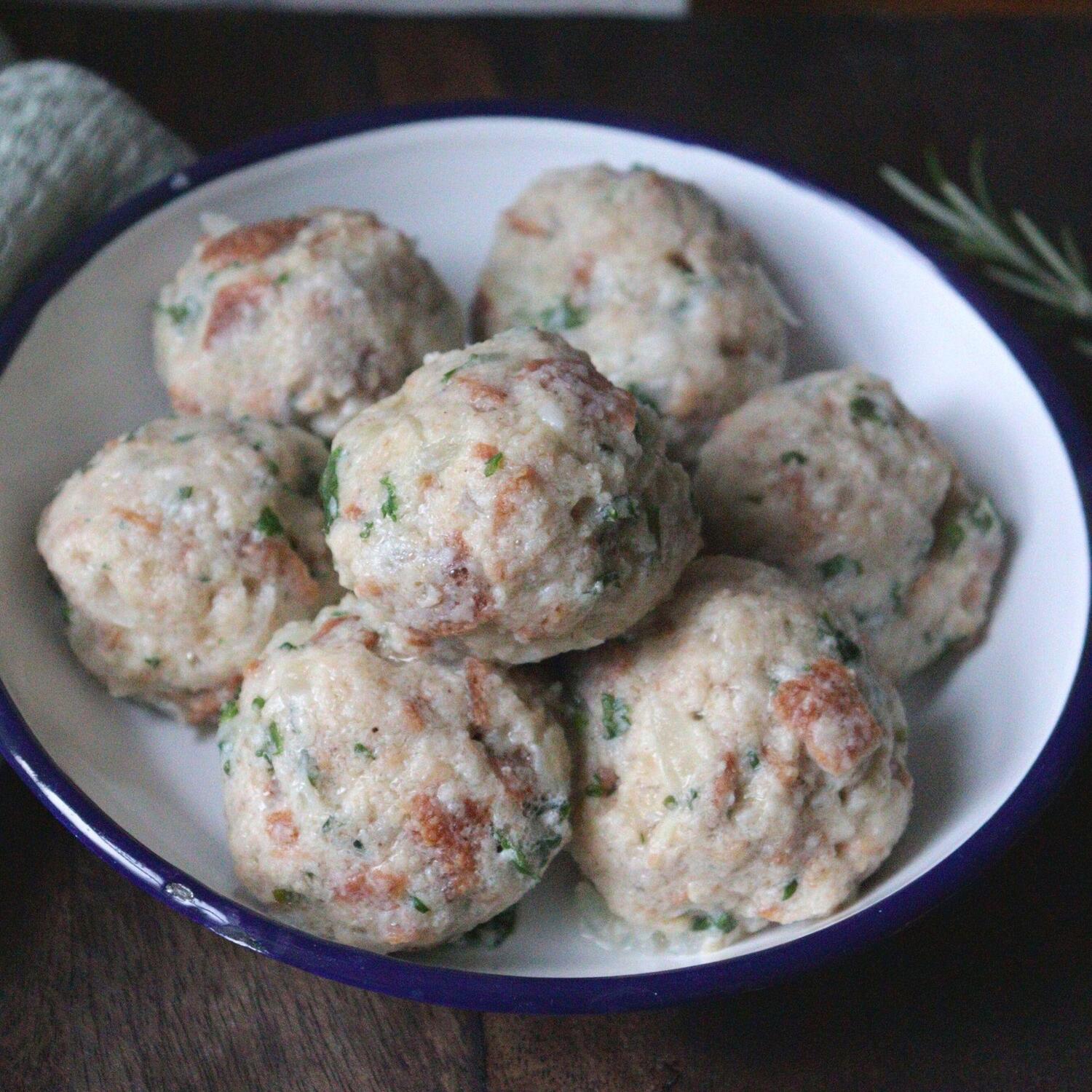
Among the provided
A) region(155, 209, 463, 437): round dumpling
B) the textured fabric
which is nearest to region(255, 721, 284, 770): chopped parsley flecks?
region(155, 209, 463, 437): round dumpling

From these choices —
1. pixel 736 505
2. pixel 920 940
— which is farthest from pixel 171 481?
pixel 920 940

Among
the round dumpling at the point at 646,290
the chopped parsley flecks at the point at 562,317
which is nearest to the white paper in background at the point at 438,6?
the round dumpling at the point at 646,290

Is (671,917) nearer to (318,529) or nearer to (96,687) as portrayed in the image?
(318,529)

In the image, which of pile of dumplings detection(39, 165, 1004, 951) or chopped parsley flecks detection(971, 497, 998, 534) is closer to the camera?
pile of dumplings detection(39, 165, 1004, 951)

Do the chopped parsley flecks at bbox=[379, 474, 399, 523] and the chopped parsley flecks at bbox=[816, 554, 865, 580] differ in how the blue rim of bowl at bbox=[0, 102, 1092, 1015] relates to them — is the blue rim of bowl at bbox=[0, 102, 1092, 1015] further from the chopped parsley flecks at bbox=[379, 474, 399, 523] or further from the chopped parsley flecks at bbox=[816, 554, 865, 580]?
the chopped parsley flecks at bbox=[379, 474, 399, 523]

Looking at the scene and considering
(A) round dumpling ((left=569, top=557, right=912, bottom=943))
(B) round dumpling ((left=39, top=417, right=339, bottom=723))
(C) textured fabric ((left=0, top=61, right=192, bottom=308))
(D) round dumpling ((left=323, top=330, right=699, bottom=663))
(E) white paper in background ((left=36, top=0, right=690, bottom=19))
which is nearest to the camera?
(D) round dumpling ((left=323, top=330, right=699, bottom=663))

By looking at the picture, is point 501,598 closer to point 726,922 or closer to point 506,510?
point 506,510
